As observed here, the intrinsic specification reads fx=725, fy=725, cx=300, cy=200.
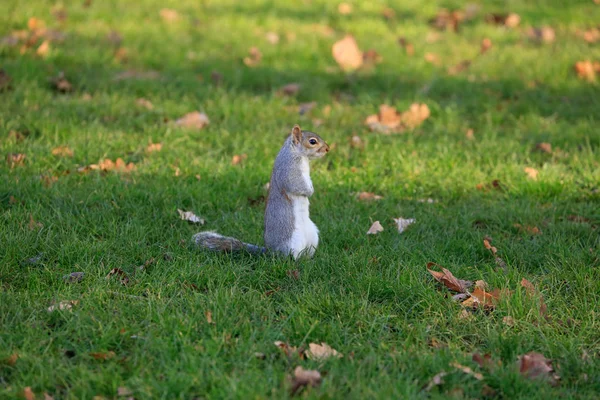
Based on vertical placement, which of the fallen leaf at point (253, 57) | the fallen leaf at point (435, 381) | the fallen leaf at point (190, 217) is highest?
the fallen leaf at point (253, 57)

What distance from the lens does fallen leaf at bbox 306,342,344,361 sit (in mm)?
2787

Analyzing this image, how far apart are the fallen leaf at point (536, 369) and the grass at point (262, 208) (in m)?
0.06

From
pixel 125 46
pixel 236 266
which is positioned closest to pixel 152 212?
pixel 236 266

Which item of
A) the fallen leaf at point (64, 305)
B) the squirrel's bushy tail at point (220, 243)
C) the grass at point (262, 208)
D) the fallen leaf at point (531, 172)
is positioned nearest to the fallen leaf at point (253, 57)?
the grass at point (262, 208)

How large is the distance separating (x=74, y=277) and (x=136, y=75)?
3396 mm

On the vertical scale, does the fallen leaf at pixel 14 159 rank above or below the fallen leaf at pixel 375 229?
above

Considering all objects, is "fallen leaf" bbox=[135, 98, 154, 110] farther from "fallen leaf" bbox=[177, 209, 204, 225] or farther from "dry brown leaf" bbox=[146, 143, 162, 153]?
"fallen leaf" bbox=[177, 209, 204, 225]

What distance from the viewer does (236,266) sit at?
11.5 ft

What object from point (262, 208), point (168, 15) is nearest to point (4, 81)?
point (168, 15)

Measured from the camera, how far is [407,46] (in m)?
7.52

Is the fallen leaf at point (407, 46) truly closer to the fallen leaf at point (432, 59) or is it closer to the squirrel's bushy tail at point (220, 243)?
the fallen leaf at point (432, 59)

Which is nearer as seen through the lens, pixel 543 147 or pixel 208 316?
pixel 208 316

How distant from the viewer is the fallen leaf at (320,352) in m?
2.79

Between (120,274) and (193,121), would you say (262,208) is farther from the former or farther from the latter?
(193,121)
